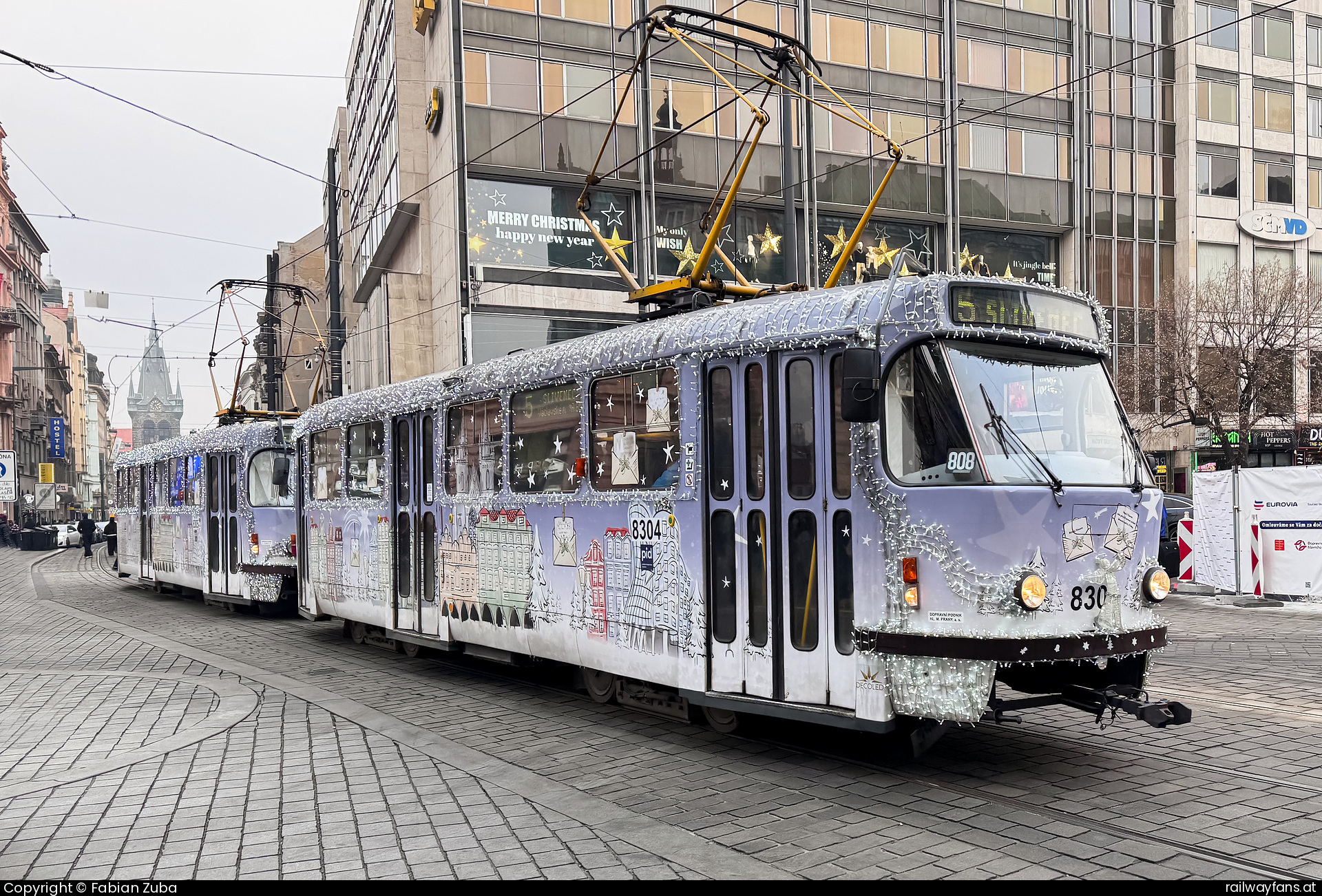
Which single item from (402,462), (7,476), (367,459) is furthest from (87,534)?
(402,462)

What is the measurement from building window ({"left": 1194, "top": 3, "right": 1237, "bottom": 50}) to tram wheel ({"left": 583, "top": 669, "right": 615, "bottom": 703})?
42.3 metres

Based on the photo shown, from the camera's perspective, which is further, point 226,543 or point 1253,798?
point 226,543

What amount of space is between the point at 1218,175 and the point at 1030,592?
42721 mm

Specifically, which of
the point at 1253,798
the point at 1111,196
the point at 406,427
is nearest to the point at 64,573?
the point at 406,427

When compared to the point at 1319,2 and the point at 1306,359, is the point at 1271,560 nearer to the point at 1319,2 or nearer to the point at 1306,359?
the point at 1306,359

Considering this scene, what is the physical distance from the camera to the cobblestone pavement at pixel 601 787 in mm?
5086

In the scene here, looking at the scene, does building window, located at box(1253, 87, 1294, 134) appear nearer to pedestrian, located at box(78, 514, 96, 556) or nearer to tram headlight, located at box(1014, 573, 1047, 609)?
tram headlight, located at box(1014, 573, 1047, 609)

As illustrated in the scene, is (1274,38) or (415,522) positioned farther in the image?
(1274,38)

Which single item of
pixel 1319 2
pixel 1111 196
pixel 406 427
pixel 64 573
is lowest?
pixel 64 573

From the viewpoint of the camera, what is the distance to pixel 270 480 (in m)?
17.5

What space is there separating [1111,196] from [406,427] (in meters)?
35.5

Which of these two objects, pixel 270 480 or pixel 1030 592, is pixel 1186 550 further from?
pixel 270 480

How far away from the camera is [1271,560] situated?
1580cm

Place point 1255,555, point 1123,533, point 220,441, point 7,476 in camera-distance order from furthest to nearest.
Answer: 1. point 7,476
2. point 220,441
3. point 1255,555
4. point 1123,533
